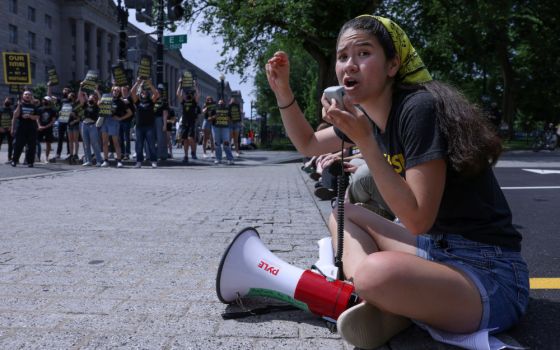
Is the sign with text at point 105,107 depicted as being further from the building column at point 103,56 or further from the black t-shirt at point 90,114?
the building column at point 103,56

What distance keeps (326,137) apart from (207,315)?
1016 mm

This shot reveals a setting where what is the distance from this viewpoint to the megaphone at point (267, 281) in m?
2.34

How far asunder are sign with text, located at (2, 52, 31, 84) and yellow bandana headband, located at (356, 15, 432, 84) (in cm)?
1511

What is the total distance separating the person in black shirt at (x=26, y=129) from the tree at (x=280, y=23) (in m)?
7.99

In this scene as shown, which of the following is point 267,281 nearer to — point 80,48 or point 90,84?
point 90,84

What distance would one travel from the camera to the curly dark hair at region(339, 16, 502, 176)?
75.4 inches

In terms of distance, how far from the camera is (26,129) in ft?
42.1

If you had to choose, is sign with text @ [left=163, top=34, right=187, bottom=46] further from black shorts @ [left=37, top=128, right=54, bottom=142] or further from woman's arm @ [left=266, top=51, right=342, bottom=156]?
woman's arm @ [left=266, top=51, right=342, bottom=156]

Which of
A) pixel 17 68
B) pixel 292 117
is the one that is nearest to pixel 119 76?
pixel 17 68

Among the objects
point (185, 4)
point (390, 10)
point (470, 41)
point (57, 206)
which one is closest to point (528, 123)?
point (470, 41)

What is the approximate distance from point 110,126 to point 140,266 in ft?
33.9

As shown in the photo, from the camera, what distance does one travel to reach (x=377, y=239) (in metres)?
2.43

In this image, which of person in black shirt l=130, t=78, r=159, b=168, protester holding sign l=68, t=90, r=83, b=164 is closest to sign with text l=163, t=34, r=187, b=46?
person in black shirt l=130, t=78, r=159, b=168

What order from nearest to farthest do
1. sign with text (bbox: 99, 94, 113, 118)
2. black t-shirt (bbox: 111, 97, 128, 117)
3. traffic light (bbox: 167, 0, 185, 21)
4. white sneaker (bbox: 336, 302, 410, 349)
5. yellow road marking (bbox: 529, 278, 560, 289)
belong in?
1. white sneaker (bbox: 336, 302, 410, 349)
2. yellow road marking (bbox: 529, 278, 560, 289)
3. sign with text (bbox: 99, 94, 113, 118)
4. black t-shirt (bbox: 111, 97, 128, 117)
5. traffic light (bbox: 167, 0, 185, 21)
